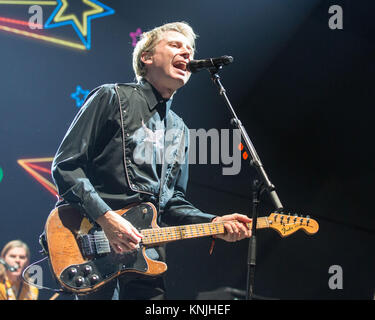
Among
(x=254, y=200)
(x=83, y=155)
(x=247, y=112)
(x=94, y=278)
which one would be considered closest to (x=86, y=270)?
(x=94, y=278)

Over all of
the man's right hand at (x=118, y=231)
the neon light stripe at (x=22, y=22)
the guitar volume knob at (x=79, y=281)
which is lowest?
the guitar volume knob at (x=79, y=281)

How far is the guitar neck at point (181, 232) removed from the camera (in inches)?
90.8

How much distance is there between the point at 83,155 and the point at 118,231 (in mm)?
430

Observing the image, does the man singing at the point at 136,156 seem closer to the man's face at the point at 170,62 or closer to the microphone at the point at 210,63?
the man's face at the point at 170,62

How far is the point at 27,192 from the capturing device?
132 inches

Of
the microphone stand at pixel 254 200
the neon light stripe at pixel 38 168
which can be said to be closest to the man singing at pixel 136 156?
the microphone stand at pixel 254 200

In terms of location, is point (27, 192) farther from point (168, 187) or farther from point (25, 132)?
point (168, 187)

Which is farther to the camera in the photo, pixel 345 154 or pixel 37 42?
pixel 345 154

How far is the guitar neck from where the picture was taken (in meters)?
2.31

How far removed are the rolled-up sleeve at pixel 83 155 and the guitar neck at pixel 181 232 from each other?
0.94ft

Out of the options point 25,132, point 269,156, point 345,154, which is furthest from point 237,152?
point 25,132

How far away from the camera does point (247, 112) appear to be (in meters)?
3.88

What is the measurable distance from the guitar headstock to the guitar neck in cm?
25

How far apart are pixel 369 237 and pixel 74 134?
2675 millimetres
